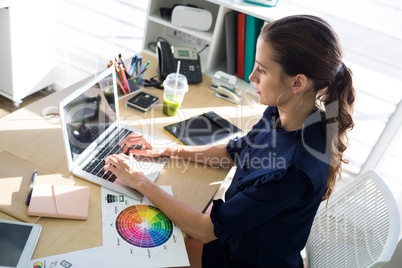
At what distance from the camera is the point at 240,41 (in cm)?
202

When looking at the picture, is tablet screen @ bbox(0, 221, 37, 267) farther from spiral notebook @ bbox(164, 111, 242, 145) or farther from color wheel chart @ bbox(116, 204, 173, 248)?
spiral notebook @ bbox(164, 111, 242, 145)

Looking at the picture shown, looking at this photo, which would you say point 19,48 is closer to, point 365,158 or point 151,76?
point 151,76

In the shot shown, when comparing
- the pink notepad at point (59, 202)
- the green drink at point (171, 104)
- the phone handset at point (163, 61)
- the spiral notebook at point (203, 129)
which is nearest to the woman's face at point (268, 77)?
the spiral notebook at point (203, 129)

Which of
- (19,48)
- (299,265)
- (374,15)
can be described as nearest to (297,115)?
(299,265)

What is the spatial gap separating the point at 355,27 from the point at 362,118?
1.83ft

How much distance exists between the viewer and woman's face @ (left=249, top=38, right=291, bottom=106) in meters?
1.14

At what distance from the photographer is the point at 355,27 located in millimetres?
1997

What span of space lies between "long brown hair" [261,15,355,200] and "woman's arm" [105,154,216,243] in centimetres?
46

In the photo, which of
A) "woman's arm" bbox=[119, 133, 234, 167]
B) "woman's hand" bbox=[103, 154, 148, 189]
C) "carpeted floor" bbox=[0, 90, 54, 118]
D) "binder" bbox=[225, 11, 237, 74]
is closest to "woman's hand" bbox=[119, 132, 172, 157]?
"woman's arm" bbox=[119, 133, 234, 167]

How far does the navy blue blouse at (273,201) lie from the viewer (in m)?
1.05

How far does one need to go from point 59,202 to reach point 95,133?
0.32 m

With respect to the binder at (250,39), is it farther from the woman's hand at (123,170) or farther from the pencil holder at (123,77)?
the woman's hand at (123,170)

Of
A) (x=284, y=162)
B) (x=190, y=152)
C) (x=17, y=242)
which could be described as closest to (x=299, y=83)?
(x=284, y=162)

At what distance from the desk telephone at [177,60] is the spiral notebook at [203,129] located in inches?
13.5
